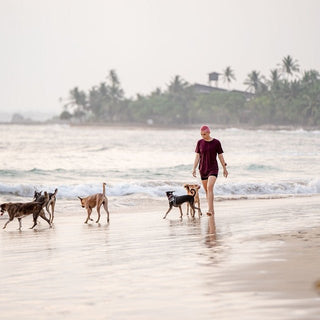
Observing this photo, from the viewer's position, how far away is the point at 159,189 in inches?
935

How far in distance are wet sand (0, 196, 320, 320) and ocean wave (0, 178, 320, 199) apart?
981 centimetres

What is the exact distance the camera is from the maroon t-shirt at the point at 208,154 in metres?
13.6

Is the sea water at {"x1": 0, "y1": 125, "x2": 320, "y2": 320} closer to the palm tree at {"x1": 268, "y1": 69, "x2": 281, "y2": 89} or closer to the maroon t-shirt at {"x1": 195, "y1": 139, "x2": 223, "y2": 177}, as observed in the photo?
the maroon t-shirt at {"x1": 195, "y1": 139, "x2": 223, "y2": 177}

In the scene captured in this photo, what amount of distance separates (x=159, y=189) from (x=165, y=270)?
52.1 feet

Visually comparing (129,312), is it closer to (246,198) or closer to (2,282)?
(2,282)

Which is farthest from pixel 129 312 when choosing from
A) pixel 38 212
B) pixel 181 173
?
pixel 181 173

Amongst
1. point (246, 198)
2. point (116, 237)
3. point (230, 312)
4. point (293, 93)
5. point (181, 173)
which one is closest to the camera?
point (230, 312)

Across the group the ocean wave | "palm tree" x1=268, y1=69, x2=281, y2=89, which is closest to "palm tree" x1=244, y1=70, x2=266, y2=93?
"palm tree" x1=268, y1=69, x2=281, y2=89

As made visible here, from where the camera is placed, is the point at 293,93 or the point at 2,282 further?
the point at 293,93

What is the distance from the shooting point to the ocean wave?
23312 millimetres

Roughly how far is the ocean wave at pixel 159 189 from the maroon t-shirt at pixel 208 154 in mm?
8931

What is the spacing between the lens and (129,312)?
6047mm

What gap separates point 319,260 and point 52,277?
2751mm

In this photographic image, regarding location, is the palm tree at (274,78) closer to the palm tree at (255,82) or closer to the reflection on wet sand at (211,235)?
the palm tree at (255,82)
